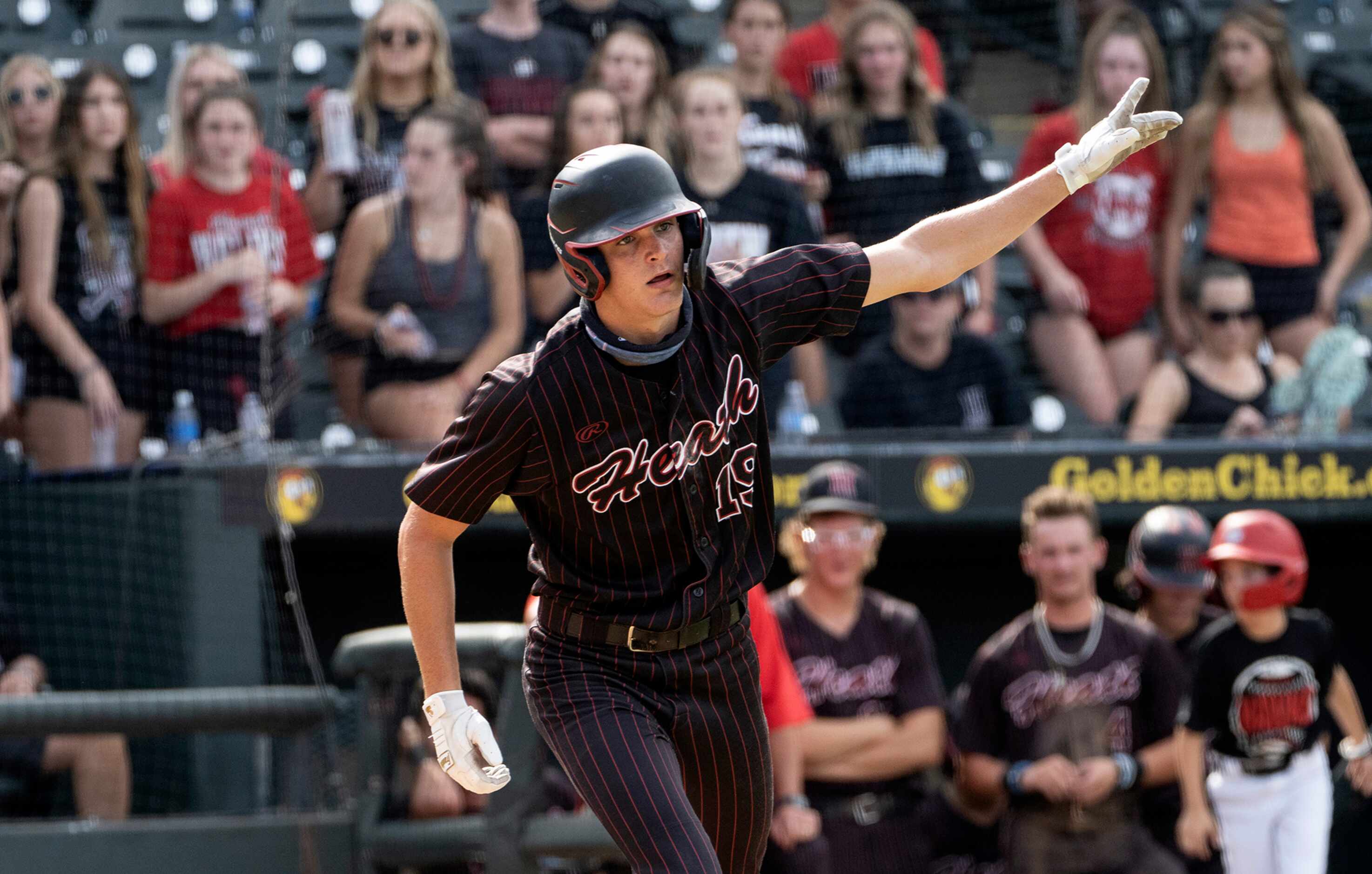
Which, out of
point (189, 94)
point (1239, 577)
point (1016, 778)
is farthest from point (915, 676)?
point (189, 94)

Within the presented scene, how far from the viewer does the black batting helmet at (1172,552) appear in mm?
5336

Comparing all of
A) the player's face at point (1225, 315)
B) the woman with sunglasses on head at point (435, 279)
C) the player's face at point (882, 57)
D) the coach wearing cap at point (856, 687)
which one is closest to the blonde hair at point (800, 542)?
the coach wearing cap at point (856, 687)

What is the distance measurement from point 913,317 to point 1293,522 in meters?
1.58

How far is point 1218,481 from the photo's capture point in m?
5.82

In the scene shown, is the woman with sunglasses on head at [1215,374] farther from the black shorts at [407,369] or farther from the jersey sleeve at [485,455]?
the jersey sleeve at [485,455]

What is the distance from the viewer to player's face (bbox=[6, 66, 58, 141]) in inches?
233

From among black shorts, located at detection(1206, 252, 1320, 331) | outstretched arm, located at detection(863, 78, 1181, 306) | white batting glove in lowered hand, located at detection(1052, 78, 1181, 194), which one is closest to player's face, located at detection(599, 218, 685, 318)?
outstretched arm, located at detection(863, 78, 1181, 306)

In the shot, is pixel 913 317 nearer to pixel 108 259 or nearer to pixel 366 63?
pixel 366 63

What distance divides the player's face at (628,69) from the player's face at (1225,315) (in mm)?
2160

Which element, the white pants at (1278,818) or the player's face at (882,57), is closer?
the white pants at (1278,818)

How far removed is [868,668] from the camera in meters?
5.08

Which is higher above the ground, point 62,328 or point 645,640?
point 62,328

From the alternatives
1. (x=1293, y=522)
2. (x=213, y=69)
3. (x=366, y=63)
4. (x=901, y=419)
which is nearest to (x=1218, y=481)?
(x=1293, y=522)

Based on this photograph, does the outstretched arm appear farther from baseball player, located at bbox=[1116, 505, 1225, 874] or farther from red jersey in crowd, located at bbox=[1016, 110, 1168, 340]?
red jersey in crowd, located at bbox=[1016, 110, 1168, 340]
